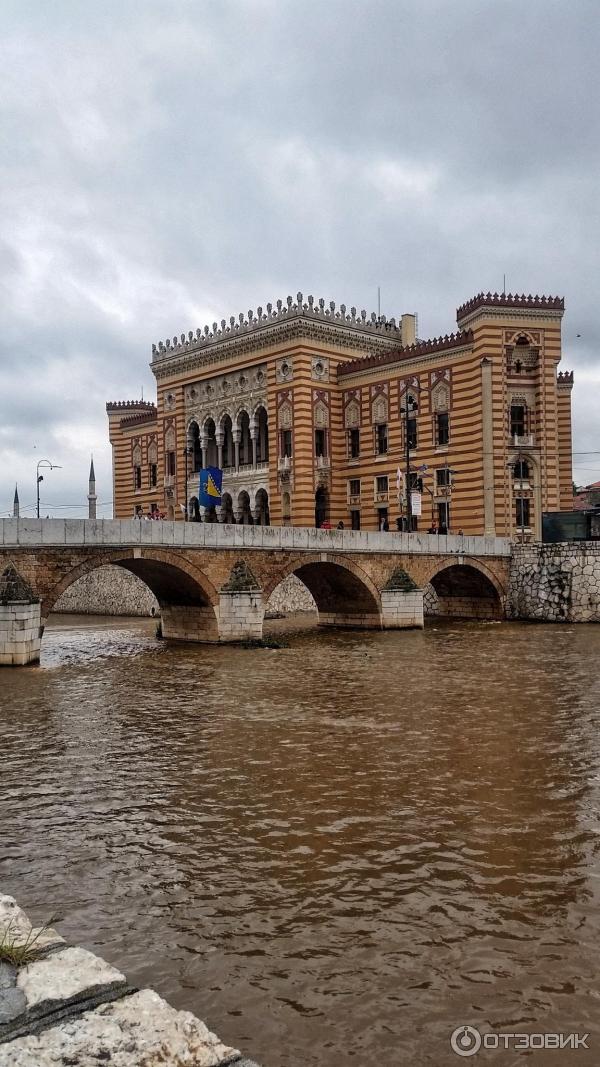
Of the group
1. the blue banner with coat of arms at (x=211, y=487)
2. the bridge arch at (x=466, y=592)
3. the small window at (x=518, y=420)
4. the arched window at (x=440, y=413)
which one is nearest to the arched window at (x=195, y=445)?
the blue banner with coat of arms at (x=211, y=487)

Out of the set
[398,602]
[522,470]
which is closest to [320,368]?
[522,470]

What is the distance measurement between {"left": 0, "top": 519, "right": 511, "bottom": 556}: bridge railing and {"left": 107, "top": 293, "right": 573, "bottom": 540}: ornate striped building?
233 centimetres

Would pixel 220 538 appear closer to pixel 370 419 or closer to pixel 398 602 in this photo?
pixel 398 602

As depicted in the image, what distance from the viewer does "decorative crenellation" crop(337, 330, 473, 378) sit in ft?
135

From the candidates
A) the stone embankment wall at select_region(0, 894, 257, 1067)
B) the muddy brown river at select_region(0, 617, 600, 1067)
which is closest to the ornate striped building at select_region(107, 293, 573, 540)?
the muddy brown river at select_region(0, 617, 600, 1067)

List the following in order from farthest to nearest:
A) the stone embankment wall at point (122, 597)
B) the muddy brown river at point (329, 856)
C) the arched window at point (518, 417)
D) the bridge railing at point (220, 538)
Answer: the stone embankment wall at point (122, 597) → the arched window at point (518, 417) → the bridge railing at point (220, 538) → the muddy brown river at point (329, 856)

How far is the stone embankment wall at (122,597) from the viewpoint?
4397 cm

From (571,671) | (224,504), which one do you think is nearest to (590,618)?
(571,671)

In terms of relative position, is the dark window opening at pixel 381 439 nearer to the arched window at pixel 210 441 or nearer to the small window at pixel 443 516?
the small window at pixel 443 516

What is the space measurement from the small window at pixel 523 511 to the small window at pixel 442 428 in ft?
15.9

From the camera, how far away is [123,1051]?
3996 mm

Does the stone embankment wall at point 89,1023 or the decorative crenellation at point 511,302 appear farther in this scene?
the decorative crenellation at point 511,302

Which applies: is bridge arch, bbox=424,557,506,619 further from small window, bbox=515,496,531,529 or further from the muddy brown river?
the muddy brown river

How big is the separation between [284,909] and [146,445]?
51.3 m
